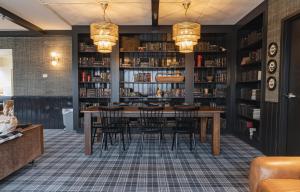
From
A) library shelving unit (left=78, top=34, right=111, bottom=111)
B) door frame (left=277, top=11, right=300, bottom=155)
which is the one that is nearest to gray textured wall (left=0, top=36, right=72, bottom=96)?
library shelving unit (left=78, top=34, right=111, bottom=111)

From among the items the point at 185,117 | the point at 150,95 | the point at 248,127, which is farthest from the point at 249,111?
the point at 150,95

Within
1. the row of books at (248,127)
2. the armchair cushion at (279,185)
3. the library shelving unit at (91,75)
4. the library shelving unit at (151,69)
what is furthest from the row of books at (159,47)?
the armchair cushion at (279,185)

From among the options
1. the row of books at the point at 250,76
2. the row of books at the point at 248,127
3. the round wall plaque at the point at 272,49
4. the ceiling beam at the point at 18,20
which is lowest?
the row of books at the point at 248,127

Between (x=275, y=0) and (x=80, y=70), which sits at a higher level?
(x=275, y=0)

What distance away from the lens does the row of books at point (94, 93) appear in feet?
22.0

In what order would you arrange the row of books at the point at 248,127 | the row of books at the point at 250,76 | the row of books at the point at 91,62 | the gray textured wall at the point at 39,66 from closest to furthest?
the row of books at the point at 250,76
the row of books at the point at 248,127
the row of books at the point at 91,62
the gray textured wall at the point at 39,66

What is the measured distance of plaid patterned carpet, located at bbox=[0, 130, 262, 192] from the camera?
310cm

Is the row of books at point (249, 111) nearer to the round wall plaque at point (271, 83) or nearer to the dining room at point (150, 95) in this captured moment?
the dining room at point (150, 95)

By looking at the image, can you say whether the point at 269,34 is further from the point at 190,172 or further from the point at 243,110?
the point at 190,172

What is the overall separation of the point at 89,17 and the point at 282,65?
420cm

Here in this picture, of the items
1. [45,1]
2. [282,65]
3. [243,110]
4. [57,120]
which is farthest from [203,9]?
[57,120]

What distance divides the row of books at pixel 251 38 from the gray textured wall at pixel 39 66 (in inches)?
191

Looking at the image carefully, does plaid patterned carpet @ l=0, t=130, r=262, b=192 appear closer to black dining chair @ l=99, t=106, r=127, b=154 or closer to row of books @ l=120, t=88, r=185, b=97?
black dining chair @ l=99, t=106, r=127, b=154

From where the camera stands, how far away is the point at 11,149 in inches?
124
